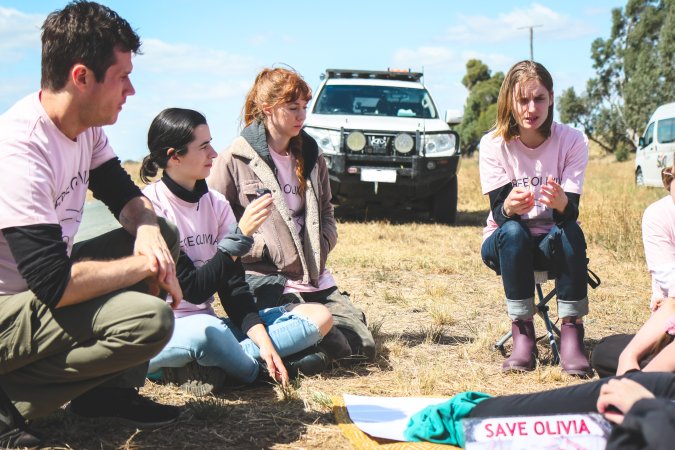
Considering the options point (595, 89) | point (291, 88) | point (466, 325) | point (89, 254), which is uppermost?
point (595, 89)

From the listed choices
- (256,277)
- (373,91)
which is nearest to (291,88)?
(256,277)

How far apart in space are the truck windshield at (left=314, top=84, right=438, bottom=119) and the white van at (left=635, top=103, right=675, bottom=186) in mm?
8376

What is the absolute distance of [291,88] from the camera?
396 cm

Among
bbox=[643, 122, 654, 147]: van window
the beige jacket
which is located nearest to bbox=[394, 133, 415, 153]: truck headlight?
the beige jacket

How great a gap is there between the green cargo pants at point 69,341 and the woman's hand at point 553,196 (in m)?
2.01

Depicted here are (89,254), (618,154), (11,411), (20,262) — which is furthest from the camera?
(618,154)

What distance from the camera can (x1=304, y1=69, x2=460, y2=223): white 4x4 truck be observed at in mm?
9375

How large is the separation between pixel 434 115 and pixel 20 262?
8.34 metres

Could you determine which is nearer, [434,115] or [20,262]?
[20,262]

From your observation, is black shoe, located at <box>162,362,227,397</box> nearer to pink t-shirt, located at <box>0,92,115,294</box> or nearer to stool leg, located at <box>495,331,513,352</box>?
pink t-shirt, located at <box>0,92,115,294</box>

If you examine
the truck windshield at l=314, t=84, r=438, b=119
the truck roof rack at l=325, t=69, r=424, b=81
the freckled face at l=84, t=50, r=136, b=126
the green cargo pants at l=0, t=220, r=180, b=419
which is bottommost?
the green cargo pants at l=0, t=220, r=180, b=419

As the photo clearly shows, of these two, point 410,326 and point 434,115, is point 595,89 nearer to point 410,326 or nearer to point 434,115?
point 434,115

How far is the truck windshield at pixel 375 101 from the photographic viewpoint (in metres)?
10.0

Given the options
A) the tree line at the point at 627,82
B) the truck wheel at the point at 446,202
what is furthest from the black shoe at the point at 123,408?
the tree line at the point at 627,82
